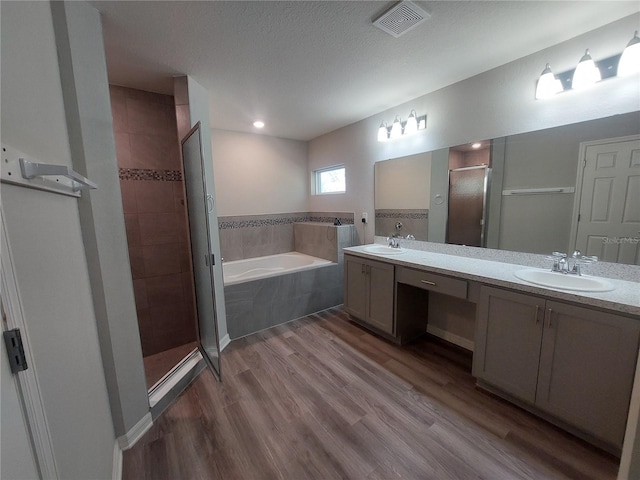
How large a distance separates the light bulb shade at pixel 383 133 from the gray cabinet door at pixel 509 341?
6.29 ft

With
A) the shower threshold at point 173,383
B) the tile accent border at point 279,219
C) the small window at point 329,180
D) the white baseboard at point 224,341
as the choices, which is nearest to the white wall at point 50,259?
the shower threshold at point 173,383

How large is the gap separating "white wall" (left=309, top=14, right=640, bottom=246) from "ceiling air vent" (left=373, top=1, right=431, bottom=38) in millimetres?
974

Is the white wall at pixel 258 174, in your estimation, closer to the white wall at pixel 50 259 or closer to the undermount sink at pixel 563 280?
the white wall at pixel 50 259

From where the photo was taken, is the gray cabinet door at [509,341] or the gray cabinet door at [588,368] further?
the gray cabinet door at [509,341]

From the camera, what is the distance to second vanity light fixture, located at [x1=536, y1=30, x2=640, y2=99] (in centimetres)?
143

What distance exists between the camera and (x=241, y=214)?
11.8 feet

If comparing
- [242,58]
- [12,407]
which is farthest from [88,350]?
[242,58]

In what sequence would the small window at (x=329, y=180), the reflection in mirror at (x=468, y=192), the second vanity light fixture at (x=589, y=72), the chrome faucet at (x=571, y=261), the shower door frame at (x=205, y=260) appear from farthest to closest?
the small window at (x=329, y=180), the reflection in mirror at (x=468, y=192), the shower door frame at (x=205, y=260), the chrome faucet at (x=571, y=261), the second vanity light fixture at (x=589, y=72)

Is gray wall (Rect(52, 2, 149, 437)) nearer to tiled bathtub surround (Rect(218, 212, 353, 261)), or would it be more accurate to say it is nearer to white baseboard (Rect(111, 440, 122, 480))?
white baseboard (Rect(111, 440, 122, 480))

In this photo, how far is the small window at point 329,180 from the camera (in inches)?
148

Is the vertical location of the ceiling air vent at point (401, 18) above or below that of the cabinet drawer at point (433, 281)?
above

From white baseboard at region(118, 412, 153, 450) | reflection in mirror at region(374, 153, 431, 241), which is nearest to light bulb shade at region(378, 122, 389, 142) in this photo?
reflection in mirror at region(374, 153, 431, 241)

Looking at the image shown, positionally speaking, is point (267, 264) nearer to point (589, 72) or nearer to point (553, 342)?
point (553, 342)

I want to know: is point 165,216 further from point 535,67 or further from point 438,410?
point 535,67
